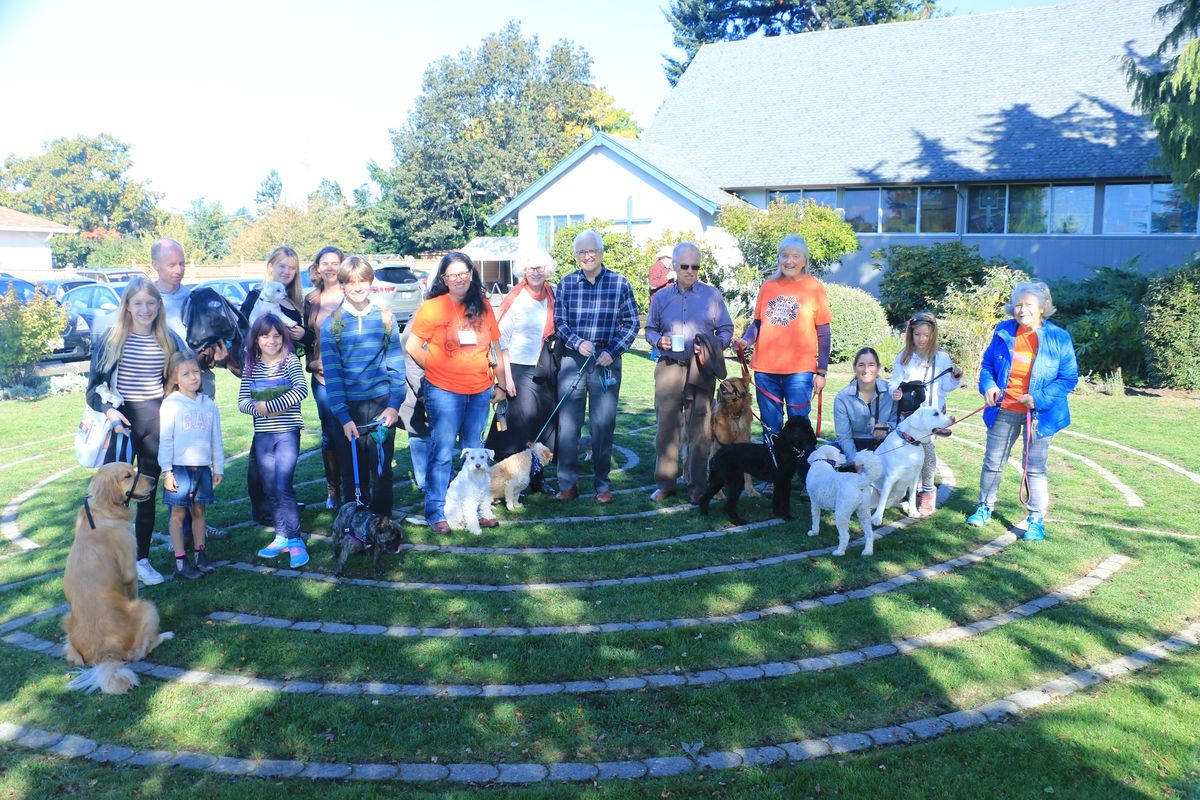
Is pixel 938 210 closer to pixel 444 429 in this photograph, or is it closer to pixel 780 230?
pixel 780 230

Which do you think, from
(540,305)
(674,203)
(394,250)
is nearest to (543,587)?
(540,305)

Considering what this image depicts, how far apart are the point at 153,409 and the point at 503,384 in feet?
8.71

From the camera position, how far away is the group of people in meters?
5.96

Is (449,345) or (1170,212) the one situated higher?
(1170,212)

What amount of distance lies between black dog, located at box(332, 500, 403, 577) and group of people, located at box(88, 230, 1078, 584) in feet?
1.07

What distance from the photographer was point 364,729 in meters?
4.16

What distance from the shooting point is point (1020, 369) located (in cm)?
671

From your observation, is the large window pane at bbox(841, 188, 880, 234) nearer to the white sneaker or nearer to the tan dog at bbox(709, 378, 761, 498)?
the tan dog at bbox(709, 378, 761, 498)

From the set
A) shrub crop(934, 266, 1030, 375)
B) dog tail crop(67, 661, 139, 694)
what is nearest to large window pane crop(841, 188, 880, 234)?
shrub crop(934, 266, 1030, 375)

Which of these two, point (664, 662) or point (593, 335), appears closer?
point (664, 662)

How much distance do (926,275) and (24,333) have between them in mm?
18167

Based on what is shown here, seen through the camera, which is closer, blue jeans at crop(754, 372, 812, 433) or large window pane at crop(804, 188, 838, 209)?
blue jeans at crop(754, 372, 812, 433)

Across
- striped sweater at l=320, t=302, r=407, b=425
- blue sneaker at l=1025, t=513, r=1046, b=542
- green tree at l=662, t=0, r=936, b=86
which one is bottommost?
blue sneaker at l=1025, t=513, r=1046, b=542

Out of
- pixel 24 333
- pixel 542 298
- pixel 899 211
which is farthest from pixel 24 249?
pixel 542 298
